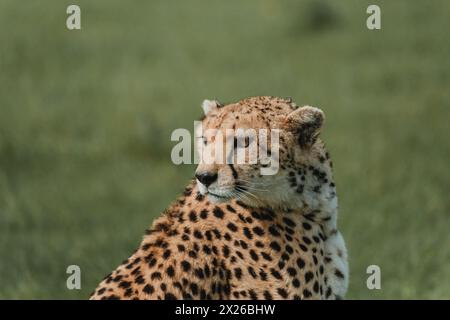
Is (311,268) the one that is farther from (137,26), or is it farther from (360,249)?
(137,26)

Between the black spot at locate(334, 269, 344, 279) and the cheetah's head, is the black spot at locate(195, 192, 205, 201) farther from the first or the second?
the black spot at locate(334, 269, 344, 279)

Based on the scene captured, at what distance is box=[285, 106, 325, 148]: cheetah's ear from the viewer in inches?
159

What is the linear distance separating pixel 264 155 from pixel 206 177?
32cm

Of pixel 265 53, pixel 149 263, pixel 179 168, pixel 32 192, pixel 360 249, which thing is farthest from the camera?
pixel 265 53

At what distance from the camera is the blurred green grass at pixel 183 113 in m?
6.82

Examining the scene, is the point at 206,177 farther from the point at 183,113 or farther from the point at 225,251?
the point at 183,113

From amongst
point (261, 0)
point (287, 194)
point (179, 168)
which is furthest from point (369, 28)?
point (287, 194)

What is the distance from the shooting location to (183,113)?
9.64 metres

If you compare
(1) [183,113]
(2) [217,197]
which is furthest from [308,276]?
(1) [183,113]

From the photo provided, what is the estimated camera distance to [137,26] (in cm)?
1208

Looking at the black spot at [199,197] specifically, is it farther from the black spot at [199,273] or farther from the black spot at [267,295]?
the black spot at [267,295]

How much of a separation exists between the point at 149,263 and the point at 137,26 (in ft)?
27.8

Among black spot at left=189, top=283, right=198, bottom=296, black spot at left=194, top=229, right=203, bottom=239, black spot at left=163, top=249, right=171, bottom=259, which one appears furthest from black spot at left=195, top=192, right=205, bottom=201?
black spot at left=189, top=283, right=198, bottom=296

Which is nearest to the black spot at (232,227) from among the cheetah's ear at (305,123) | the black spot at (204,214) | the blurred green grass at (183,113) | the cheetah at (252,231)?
the cheetah at (252,231)
